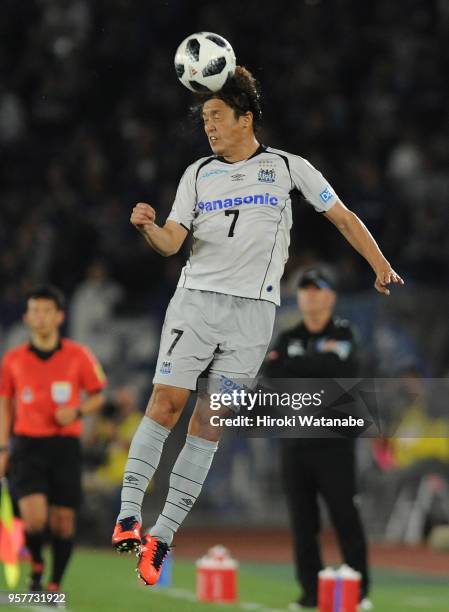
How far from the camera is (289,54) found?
1786 centimetres

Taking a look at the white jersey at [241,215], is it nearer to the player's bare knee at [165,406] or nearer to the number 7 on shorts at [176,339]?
the number 7 on shorts at [176,339]

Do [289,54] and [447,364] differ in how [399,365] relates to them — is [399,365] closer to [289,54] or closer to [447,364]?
[447,364]

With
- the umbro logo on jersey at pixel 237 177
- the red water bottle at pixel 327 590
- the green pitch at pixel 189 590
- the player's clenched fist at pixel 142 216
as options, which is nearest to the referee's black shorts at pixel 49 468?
the green pitch at pixel 189 590

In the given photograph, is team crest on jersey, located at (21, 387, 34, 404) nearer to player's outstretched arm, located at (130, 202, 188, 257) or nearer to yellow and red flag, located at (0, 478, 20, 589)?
yellow and red flag, located at (0, 478, 20, 589)

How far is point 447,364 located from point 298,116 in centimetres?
430

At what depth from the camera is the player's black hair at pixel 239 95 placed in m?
6.88

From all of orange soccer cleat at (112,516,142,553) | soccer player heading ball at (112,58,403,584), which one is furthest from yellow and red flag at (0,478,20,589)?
orange soccer cleat at (112,516,142,553)

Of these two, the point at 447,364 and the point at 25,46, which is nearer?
the point at 447,364

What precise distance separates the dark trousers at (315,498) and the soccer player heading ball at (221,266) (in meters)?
2.66

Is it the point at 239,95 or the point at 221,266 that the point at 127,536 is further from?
the point at 239,95

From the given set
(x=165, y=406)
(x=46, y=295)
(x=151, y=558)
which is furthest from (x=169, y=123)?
(x=151, y=558)

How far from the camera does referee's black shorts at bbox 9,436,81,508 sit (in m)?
9.61

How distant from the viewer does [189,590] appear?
10.9 metres

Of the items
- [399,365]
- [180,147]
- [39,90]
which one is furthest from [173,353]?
[39,90]
